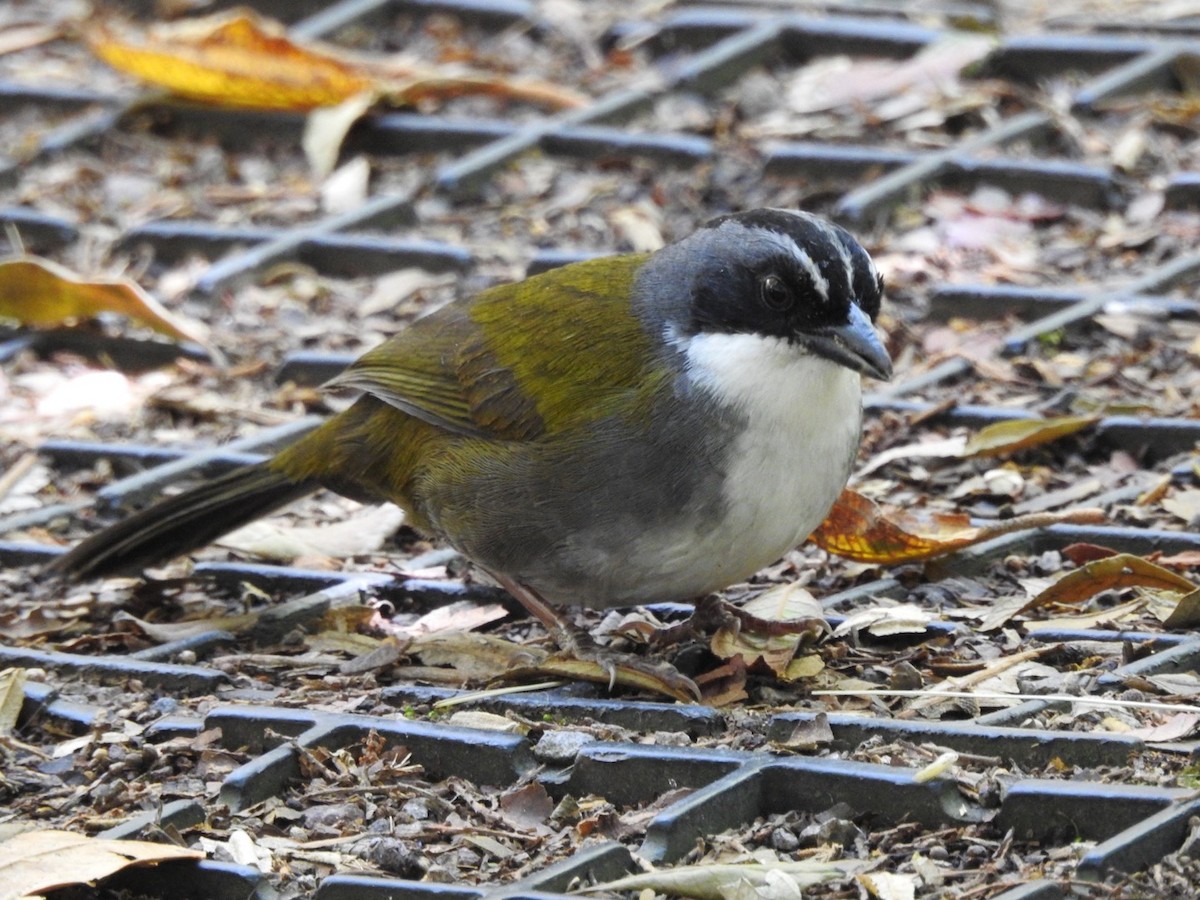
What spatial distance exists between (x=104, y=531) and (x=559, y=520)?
1269mm

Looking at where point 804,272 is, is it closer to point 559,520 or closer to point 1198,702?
point 559,520

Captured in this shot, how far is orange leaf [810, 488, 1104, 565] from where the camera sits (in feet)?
16.4

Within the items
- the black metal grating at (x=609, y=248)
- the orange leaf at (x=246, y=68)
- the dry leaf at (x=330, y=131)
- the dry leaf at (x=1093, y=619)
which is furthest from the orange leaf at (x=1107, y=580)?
the orange leaf at (x=246, y=68)

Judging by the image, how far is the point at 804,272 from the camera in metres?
4.81

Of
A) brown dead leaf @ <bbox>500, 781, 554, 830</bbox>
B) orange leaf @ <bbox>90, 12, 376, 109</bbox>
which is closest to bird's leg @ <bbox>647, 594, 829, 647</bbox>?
brown dead leaf @ <bbox>500, 781, 554, 830</bbox>

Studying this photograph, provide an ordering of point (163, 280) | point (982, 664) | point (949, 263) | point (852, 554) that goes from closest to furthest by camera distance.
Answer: point (982, 664), point (852, 554), point (949, 263), point (163, 280)

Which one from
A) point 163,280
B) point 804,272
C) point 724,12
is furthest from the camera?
point 724,12

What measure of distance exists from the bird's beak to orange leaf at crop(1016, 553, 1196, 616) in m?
0.59

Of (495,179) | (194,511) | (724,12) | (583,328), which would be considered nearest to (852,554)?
(583,328)

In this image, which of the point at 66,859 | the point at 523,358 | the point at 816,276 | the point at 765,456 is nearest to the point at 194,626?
the point at 523,358

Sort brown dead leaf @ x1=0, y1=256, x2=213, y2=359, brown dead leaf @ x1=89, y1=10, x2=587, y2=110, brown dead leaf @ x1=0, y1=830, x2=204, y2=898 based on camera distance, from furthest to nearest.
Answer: brown dead leaf @ x1=89, y1=10, x2=587, y2=110 < brown dead leaf @ x1=0, y1=256, x2=213, y2=359 < brown dead leaf @ x1=0, y1=830, x2=204, y2=898

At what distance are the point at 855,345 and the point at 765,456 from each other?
31 cm

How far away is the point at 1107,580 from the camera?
477 cm

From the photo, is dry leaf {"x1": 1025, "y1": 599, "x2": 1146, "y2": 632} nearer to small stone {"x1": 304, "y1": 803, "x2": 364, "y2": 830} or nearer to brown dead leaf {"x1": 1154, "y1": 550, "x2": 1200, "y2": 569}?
brown dead leaf {"x1": 1154, "y1": 550, "x2": 1200, "y2": 569}
